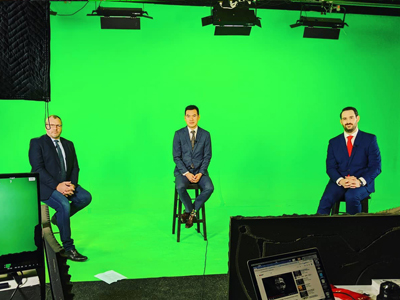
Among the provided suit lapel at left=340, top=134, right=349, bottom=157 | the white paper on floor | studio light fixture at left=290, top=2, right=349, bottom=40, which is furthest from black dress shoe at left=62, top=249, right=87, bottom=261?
studio light fixture at left=290, top=2, right=349, bottom=40

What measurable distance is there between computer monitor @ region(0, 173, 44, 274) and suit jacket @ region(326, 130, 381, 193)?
3.86m

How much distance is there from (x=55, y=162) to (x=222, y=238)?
2.21 m

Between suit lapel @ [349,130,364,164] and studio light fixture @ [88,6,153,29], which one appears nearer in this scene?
suit lapel @ [349,130,364,164]

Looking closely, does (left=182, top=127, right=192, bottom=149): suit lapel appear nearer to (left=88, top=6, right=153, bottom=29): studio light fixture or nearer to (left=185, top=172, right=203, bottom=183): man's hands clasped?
(left=185, top=172, right=203, bottom=183): man's hands clasped

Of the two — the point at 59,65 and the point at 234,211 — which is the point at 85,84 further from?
Result: the point at 234,211

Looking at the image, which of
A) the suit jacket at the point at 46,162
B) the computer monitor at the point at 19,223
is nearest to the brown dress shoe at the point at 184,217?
the suit jacket at the point at 46,162

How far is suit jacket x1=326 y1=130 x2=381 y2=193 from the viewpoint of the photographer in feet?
17.2

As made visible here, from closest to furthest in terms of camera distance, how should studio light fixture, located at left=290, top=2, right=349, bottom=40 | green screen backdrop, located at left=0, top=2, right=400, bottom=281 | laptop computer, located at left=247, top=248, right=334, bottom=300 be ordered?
1. laptop computer, located at left=247, top=248, right=334, bottom=300
2. studio light fixture, located at left=290, top=2, right=349, bottom=40
3. green screen backdrop, located at left=0, top=2, right=400, bottom=281

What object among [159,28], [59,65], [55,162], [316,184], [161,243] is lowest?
[161,243]

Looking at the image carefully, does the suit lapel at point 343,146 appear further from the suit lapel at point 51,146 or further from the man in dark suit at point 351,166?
the suit lapel at point 51,146

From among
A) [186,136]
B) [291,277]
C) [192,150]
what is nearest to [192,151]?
[192,150]

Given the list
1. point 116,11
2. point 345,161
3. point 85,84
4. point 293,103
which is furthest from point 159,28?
point 345,161

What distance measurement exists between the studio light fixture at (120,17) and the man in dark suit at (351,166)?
2926mm

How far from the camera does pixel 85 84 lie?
6.77 m
